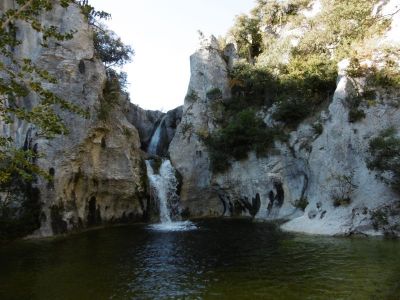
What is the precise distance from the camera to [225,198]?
32.7 m

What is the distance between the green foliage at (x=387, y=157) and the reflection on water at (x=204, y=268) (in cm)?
358

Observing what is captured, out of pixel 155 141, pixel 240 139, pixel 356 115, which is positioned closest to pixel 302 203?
pixel 356 115

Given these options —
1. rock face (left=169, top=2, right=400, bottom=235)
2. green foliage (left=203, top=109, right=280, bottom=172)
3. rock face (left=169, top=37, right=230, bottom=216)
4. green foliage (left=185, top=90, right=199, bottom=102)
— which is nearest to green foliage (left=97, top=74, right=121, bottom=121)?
rock face (left=169, top=37, right=230, bottom=216)

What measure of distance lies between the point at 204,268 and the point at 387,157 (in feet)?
35.7

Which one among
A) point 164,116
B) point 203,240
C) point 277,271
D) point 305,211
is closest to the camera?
point 277,271

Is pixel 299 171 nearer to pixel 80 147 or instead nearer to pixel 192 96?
pixel 192 96

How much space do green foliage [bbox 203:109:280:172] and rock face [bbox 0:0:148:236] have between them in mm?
6179

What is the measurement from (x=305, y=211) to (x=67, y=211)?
1482cm

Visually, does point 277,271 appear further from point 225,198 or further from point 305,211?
point 225,198

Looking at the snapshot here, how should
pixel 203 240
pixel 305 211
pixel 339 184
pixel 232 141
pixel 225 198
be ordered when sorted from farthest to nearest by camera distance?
pixel 225 198
pixel 232 141
pixel 305 211
pixel 339 184
pixel 203 240

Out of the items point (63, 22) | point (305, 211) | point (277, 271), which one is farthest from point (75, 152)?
point (277, 271)

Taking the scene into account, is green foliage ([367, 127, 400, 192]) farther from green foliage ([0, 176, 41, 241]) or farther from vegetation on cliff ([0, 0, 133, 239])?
green foliage ([0, 176, 41, 241])

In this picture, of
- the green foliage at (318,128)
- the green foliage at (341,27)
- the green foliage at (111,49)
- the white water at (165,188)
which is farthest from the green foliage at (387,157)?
the green foliage at (111,49)

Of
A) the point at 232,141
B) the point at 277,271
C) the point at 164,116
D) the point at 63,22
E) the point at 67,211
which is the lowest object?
the point at 277,271
